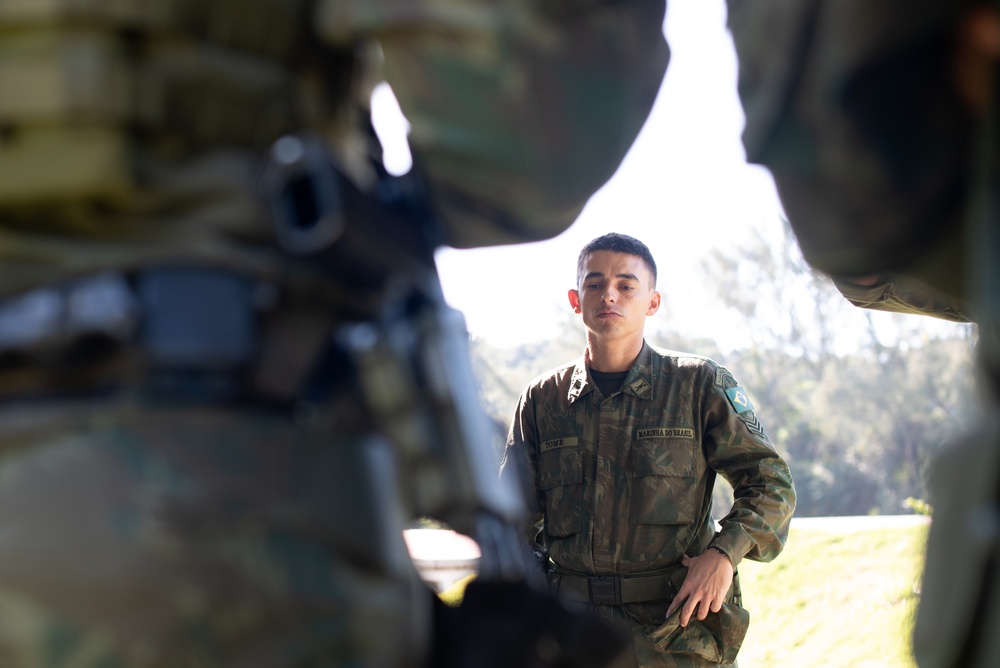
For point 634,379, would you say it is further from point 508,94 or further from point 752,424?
point 508,94

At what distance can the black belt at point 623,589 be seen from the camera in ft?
10.8

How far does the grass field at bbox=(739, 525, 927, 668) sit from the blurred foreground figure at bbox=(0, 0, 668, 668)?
6.37 metres

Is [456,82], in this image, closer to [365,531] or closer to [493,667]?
[365,531]

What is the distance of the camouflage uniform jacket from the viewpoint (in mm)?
3324

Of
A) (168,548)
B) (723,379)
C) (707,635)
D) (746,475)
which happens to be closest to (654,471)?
(746,475)

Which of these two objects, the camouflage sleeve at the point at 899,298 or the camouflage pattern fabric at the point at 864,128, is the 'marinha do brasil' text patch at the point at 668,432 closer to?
the camouflage sleeve at the point at 899,298

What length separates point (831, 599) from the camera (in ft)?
25.3

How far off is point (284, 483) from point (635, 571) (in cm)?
240

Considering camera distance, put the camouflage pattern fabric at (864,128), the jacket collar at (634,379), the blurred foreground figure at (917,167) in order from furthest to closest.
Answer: the jacket collar at (634,379) → the camouflage pattern fabric at (864,128) → the blurred foreground figure at (917,167)

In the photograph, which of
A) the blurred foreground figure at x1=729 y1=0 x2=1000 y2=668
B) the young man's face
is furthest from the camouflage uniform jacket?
the blurred foreground figure at x1=729 y1=0 x2=1000 y2=668

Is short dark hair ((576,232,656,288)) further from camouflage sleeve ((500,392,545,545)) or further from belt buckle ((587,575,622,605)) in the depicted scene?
belt buckle ((587,575,622,605))

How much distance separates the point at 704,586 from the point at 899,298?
1.35 meters

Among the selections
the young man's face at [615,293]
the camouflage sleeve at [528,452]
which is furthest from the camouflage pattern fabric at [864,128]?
the camouflage sleeve at [528,452]

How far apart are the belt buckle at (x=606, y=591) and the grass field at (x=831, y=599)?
4.16m
